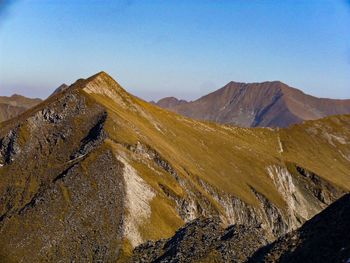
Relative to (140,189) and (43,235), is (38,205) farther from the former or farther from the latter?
(140,189)

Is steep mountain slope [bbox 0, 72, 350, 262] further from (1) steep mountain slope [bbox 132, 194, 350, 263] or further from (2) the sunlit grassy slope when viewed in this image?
(1) steep mountain slope [bbox 132, 194, 350, 263]

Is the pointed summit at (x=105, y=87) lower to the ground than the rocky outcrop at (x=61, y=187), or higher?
higher

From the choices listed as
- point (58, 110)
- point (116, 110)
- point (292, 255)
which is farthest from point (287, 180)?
point (292, 255)

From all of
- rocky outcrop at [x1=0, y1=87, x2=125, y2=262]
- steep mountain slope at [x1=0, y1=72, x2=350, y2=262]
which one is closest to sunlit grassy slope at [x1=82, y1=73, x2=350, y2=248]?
steep mountain slope at [x1=0, y1=72, x2=350, y2=262]

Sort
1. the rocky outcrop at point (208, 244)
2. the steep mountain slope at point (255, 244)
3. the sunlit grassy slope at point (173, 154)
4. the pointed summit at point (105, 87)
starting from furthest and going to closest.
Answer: the pointed summit at point (105, 87) → the sunlit grassy slope at point (173, 154) → the rocky outcrop at point (208, 244) → the steep mountain slope at point (255, 244)

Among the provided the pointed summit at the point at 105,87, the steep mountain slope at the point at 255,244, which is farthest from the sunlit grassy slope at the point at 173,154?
the steep mountain slope at the point at 255,244

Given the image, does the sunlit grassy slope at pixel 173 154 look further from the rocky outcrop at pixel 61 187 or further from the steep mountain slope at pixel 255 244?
the steep mountain slope at pixel 255 244
